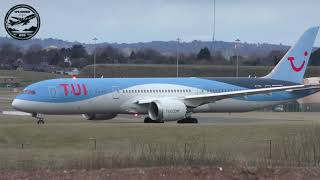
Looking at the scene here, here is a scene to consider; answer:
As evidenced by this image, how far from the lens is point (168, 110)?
168 ft

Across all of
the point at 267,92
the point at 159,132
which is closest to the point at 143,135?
the point at 159,132

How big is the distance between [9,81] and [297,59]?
92353 mm

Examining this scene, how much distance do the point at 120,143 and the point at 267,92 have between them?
848 inches

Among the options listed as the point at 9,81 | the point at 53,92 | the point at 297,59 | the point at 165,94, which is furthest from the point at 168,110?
the point at 9,81

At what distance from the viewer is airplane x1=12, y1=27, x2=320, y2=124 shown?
2026 inches

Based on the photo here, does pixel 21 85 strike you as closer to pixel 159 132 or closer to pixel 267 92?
pixel 267 92

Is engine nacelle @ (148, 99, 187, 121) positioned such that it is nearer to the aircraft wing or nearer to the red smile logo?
the aircraft wing

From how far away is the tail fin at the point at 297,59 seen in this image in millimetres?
59469

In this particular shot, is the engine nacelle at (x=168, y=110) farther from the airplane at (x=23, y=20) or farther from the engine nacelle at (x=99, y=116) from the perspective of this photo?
the airplane at (x=23, y=20)

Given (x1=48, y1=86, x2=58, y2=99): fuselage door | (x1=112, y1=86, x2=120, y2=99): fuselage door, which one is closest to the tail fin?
(x1=112, y1=86, x2=120, y2=99): fuselage door

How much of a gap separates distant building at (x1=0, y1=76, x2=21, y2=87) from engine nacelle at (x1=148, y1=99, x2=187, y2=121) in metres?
90.7

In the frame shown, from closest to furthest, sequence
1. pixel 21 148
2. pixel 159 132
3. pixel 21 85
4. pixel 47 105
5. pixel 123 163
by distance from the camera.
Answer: pixel 123 163 → pixel 21 148 → pixel 159 132 → pixel 47 105 → pixel 21 85

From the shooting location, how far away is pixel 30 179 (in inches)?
861

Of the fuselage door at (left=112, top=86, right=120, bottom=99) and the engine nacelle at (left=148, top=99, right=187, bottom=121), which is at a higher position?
the fuselage door at (left=112, top=86, right=120, bottom=99)
